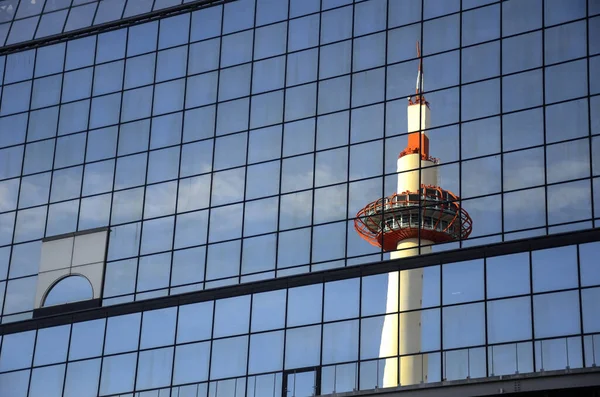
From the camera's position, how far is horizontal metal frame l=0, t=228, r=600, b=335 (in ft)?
176

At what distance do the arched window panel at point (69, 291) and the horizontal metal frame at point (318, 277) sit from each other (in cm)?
82

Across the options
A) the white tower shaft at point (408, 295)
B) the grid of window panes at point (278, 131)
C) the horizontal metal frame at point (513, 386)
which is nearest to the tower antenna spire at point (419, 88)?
the white tower shaft at point (408, 295)

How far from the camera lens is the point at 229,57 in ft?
213

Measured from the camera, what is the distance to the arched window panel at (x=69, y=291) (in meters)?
63.3

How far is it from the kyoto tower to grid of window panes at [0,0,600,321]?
2.06 ft

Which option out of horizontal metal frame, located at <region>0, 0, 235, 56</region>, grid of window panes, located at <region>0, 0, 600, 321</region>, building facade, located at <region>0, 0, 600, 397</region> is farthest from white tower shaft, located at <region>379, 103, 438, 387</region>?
horizontal metal frame, located at <region>0, 0, 235, 56</region>

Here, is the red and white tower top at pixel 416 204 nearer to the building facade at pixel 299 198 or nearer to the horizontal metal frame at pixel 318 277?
the building facade at pixel 299 198

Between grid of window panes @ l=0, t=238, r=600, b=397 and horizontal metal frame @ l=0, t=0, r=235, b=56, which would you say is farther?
horizontal metal frame @ l=0, t=0, r=235, b=56

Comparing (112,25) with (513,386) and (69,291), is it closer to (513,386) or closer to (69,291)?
(69,291)

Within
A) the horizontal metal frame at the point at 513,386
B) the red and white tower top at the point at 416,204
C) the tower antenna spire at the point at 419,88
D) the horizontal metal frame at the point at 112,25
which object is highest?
the horizontal metal frame at the point at 112,25

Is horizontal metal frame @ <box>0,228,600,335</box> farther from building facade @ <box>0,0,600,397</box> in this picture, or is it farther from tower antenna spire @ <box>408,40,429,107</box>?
tower antenna spire @ <box>408,40,429,107</box>

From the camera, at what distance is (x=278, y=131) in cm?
6184

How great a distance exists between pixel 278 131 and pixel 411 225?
24.9ft

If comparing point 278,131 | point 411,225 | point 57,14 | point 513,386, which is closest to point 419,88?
point 411,225
